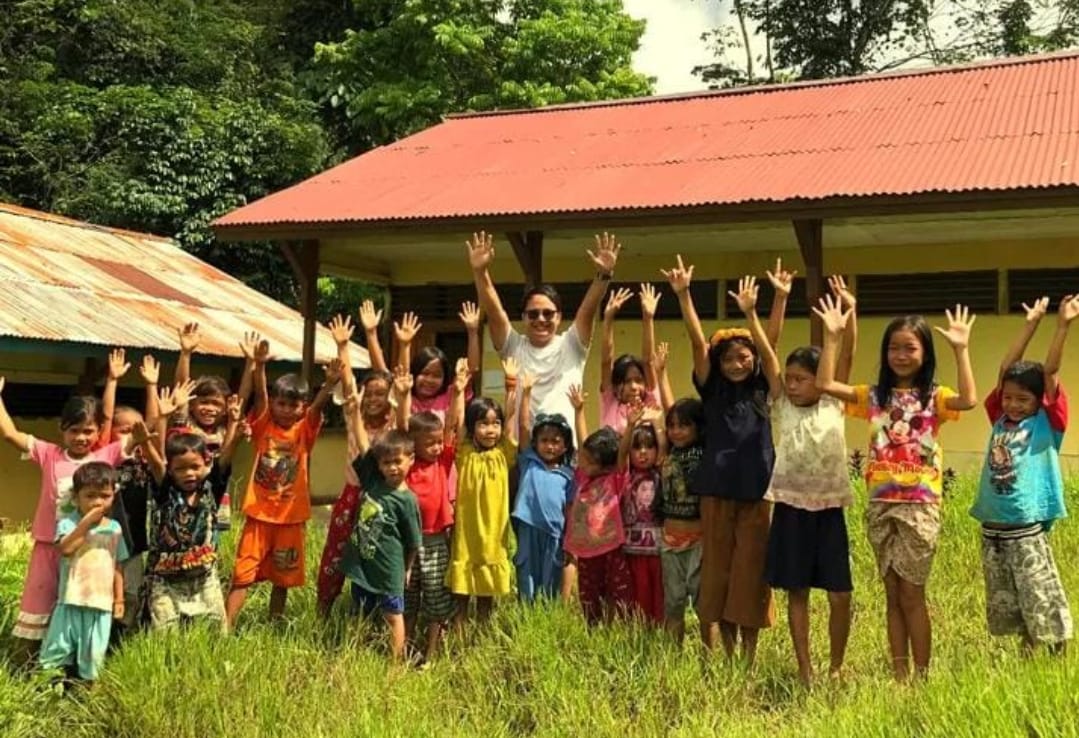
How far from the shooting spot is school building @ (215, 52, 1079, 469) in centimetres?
793

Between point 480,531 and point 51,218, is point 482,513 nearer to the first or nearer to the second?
point 480,531

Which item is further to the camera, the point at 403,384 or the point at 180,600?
the point at 403,384

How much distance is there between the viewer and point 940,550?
596 centimetres

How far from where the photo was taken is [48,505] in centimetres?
439

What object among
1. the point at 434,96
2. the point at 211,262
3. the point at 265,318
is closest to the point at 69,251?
the point at 265,318

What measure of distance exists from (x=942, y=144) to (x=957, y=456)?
2.53 m

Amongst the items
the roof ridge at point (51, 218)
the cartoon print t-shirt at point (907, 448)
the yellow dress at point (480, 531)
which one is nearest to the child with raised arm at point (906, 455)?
the cartoon print t-shirt at point (907, 448)

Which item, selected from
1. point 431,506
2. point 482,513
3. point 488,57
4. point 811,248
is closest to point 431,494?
point 431,506

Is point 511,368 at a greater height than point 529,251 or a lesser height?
lesser

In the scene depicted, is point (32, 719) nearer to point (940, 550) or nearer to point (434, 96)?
point (940, 550)

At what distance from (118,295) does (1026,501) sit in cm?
967

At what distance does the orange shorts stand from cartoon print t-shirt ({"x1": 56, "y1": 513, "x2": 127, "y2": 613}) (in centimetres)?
55

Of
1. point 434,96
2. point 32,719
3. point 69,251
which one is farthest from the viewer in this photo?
point 434,96

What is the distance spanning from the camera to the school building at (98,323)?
964cm
